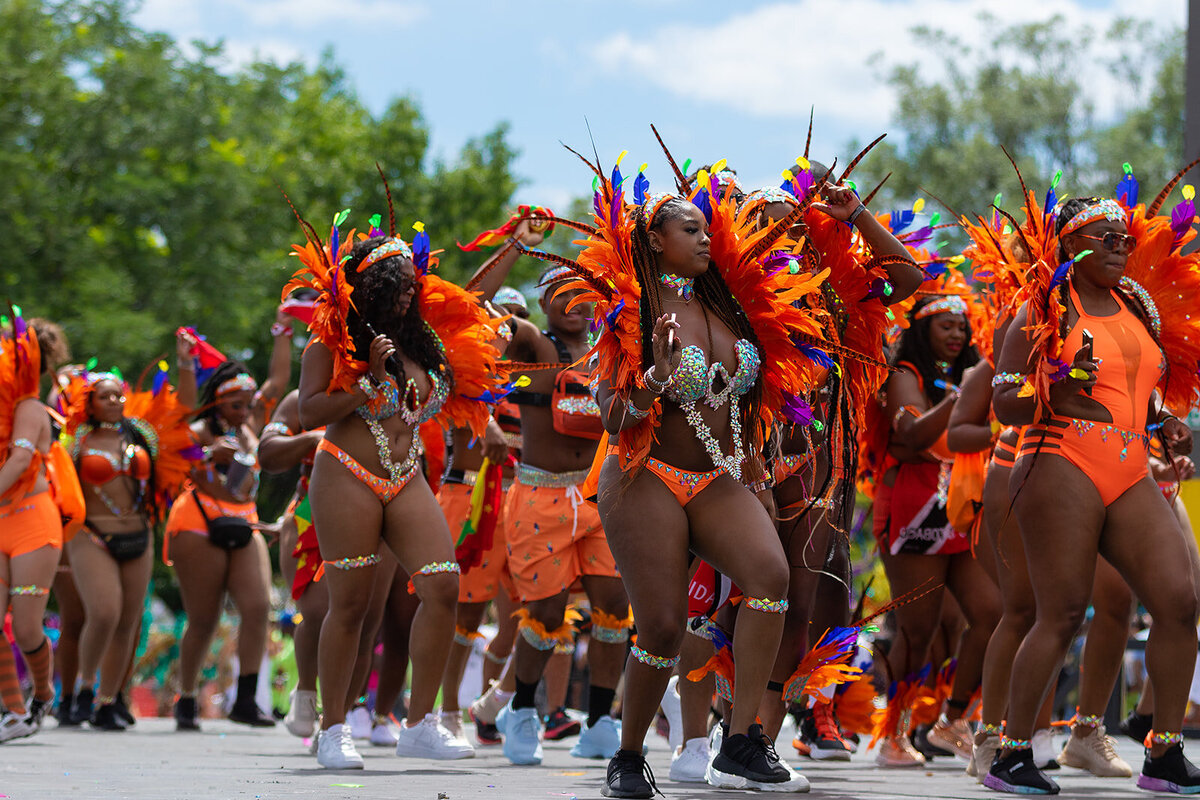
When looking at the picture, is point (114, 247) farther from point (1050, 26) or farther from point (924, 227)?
point (1050, 26)

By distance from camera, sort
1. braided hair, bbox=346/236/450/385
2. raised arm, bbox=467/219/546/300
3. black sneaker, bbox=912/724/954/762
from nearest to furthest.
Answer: braided hair, bbox=346/236/450/385
raised arm, bbox=467/219/546/300
black sneaker, bbox=912/724/954/762

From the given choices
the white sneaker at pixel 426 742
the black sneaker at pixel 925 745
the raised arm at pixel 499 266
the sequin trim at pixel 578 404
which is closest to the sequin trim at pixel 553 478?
the sequin trim at pixel 578 404

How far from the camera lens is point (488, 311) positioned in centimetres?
687

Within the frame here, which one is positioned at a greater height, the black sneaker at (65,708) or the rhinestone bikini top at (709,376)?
the rhinestone bikini top at (709,376)

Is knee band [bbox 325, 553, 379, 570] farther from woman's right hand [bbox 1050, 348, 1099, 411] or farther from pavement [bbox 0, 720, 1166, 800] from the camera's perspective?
woman's right hand [bbox 1050, 348, 1099, 411]

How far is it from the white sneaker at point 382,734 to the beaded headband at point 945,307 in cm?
359

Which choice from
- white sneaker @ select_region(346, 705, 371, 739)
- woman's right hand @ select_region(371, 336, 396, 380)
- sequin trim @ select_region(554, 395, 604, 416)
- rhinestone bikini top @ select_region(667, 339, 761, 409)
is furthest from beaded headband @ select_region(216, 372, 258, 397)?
rhinestone bikini top @ select_region(667, 339, 761, 409)

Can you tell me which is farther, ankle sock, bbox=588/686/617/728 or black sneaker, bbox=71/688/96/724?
black sneaker, bbox=71/688/96/724

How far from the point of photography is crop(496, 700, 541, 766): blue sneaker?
674 centimetres

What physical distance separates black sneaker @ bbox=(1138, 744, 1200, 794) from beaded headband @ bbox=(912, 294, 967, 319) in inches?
105

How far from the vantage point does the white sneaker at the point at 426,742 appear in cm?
642

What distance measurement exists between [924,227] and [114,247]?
1954 cm

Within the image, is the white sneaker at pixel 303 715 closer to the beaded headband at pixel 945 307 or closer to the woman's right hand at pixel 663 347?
the beaded headband at pixel 945 307

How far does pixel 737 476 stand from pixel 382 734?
12.8 feet
